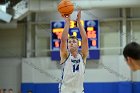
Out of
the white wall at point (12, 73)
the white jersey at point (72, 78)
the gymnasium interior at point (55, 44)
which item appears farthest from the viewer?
the white wall at point (12, 73)

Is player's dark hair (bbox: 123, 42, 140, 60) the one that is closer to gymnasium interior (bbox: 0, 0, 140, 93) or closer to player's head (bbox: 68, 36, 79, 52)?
player's head (bbox: 68, 36, 79, 52)

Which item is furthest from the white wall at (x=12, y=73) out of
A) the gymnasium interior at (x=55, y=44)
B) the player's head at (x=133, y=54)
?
the player's head at (x=133, y=54)

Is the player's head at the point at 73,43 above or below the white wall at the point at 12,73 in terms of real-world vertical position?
above

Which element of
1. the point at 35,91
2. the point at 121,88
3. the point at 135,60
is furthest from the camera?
the point at 35,91

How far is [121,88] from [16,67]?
14.2ft

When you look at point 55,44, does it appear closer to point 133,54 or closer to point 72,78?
point 72,78

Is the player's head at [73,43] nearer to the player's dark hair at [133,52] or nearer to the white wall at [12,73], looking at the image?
the player's dark hair at [133,52]

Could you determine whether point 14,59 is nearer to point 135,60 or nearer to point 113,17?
point 113,17

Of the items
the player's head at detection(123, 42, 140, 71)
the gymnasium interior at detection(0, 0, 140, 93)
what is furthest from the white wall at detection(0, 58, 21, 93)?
the player's head at detection(123, 42, 140, 71)

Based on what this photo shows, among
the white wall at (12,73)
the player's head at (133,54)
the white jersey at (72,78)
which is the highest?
the player's head at (133,54)

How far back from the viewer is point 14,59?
13.6 m

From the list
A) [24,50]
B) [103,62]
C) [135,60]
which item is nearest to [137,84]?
[103,62]

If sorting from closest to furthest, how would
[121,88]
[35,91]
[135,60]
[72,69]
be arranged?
1. [135,60]
2. [72,69]
3. [121,88]
4. [35,91]

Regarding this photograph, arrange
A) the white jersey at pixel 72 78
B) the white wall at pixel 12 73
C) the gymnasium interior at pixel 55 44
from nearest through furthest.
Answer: the white jersey at pixel 72 78 < the gymnasium interior at pixel 55 44 < the white wall at pixel 12 73
